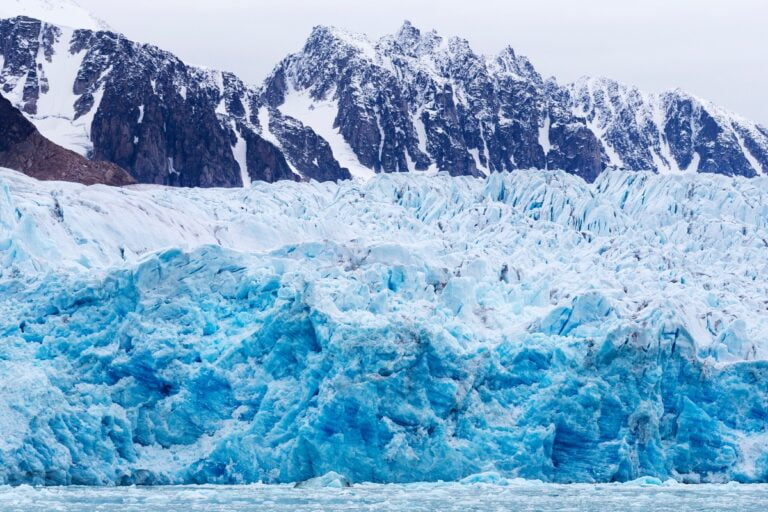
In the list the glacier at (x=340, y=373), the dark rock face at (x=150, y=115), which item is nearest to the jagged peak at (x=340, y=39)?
the dark rock face at (x=150, y=115)

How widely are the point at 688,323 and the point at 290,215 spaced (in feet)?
52.5

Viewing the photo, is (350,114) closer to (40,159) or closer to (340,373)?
(40,159)

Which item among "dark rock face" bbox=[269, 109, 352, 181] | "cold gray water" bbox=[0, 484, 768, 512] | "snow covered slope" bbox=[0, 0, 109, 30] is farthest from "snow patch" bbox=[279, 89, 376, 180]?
"cold gray water" bbox=[0, 484, 768, 512]

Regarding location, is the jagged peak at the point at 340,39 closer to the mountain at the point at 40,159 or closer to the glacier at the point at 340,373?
the mountain at the point at 40,159

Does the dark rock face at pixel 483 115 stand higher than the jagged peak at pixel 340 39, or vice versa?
the jagged peak at pixel 340 39

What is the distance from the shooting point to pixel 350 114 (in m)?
98.8

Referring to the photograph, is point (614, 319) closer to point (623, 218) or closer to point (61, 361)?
point (61, 361)

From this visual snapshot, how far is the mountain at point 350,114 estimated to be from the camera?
82062 mm

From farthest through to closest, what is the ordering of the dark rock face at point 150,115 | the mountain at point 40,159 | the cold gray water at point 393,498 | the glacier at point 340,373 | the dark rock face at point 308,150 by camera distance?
the dark rock face at point 308,150 → the dark rock face at point 150,115 → the mountain at point 40,159 → the glacier at point 340,373 → the cold gray water at point 393,498

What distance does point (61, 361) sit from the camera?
819 inches

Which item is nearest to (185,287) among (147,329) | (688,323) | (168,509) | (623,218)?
(147,329)

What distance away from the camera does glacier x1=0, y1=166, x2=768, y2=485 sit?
20.2 metres

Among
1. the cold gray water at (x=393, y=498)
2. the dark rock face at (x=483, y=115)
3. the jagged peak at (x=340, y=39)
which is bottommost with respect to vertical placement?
the cold gray water at (x=393, y=498)

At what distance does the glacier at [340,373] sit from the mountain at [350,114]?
56.5 m
